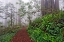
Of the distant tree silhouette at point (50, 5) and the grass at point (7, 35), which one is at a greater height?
the distant tree silhouette at point (50, 5)

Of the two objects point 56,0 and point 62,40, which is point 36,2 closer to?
point 56,0

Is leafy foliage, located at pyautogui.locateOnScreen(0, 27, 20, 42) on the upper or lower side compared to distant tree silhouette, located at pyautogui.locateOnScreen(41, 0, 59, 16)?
lower

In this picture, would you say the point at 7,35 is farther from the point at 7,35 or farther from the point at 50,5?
the point at 50,5

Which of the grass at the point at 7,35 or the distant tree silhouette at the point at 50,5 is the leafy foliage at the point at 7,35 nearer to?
the grass at the point at 7,35

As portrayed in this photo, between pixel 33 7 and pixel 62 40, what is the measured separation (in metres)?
17.6

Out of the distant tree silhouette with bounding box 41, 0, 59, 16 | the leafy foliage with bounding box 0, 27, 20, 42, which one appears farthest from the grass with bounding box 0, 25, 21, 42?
the distant tree silhouette with bounding box 41, 0, 59, 16

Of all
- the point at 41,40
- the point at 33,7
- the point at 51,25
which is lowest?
the point at 41,40

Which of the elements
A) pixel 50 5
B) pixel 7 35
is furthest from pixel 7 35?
pixel 50 5

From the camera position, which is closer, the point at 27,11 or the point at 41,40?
the point at 41,40

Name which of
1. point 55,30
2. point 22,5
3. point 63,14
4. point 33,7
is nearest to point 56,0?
point 33,7

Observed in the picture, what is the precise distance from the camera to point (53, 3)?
17.9 metres

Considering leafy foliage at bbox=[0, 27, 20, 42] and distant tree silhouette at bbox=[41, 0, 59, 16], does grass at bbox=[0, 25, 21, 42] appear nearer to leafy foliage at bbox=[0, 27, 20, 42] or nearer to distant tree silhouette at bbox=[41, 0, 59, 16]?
leafy foliage at bbox=[0, 27, 20, 42]

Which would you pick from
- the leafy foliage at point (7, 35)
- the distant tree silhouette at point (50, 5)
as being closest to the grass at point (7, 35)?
the leafy foliage at point (7, 35)

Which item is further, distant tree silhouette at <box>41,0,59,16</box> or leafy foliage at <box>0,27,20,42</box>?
distant tree silhouette at <box>41,0,59,16</box>
